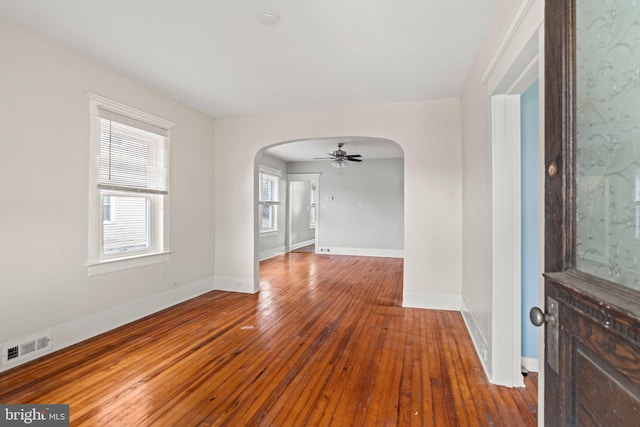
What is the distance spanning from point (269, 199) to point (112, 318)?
5.18 m

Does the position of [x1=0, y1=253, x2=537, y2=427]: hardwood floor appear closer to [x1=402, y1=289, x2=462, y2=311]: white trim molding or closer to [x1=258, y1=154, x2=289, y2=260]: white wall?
[x1=402, y1=289, x2=462, y2=311]: white trim molding

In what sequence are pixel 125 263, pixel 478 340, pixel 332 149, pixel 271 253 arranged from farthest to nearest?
pixel 271 253
pixel 332 149
pixel 125 263
pixel 478 340

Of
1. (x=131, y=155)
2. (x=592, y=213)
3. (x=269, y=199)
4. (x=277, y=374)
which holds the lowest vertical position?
(x=277, y=374)

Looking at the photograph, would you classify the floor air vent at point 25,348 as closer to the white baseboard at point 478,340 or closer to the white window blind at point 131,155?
the white window blind at point 131,155

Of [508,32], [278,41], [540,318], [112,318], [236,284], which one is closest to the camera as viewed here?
[540,318]

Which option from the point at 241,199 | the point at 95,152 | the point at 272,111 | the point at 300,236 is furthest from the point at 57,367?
the point at 300,236

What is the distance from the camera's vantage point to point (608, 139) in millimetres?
768

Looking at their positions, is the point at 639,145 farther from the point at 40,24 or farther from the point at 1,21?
the point at 1,21

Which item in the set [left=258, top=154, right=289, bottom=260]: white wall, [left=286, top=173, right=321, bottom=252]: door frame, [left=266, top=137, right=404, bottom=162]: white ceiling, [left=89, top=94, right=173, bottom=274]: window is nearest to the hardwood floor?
[left=89, top=94, right=173, bottom=274]: window

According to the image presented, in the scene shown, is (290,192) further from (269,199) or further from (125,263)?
(125,263)

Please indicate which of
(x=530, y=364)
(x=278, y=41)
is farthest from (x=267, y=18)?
(x=530, y=364)

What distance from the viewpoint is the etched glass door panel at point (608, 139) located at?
0.70 meters

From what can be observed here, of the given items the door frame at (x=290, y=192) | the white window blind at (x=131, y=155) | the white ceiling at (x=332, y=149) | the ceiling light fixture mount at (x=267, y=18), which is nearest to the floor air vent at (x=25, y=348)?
the white window blind at (x=131, y=155)

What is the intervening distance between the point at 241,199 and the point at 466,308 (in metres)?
3.35
